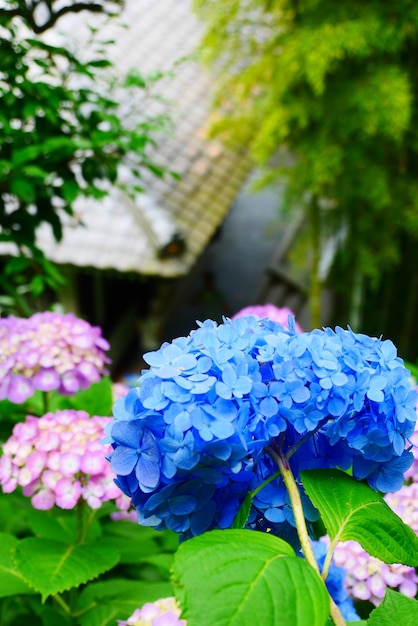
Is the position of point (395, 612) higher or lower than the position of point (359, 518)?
lower

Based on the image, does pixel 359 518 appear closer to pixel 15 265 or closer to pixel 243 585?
pixel 243 585

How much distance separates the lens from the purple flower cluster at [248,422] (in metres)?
0.49

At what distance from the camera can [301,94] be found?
4109 millimetres

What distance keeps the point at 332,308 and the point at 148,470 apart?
670cm

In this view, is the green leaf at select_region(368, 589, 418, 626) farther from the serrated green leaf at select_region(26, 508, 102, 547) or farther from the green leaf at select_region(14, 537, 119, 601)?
the serrated green leaf at select_region(26, 508, 102, 547)

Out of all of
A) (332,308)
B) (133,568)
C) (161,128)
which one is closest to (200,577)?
(133,568)

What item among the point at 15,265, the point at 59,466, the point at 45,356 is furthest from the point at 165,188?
the point at 59,466

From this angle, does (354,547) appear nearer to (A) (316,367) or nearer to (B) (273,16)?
(A) (316,367)

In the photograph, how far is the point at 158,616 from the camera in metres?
0.69

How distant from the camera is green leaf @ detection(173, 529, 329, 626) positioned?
415mm

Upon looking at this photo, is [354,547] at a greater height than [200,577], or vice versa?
[200,577]

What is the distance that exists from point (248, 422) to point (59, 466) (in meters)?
0.40

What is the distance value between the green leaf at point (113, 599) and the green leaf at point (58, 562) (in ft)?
0.23

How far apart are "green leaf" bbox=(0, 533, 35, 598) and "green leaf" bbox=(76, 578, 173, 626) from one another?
0.29 ft
